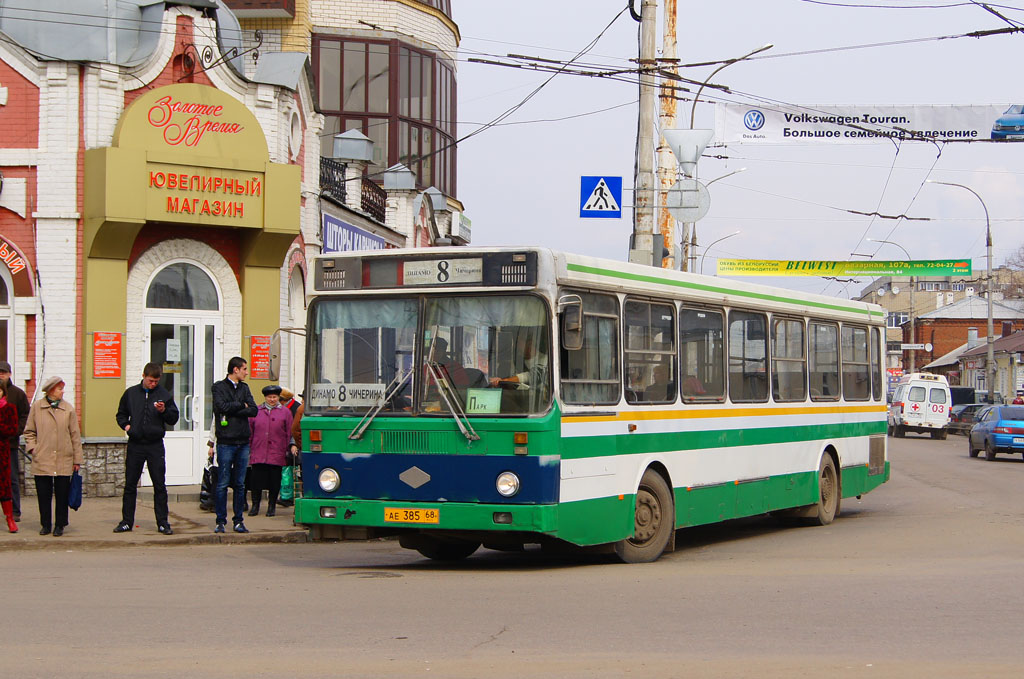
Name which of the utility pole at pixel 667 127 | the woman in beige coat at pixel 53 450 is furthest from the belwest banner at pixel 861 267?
the woman in beige coat at pixel 53 450

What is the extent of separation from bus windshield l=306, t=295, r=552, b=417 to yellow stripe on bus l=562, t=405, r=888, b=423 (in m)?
0.57

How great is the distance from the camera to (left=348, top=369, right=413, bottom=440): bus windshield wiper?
11.1 meters

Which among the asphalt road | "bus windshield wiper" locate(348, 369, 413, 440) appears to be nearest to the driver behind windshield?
"bus windshield wiper" locate(348, 369, 413, 440)

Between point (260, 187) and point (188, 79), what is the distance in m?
1.81

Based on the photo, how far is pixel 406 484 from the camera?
36.5ft

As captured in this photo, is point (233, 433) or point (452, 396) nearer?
point (452, 396)

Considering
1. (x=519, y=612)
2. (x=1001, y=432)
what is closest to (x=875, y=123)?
(x=1001, y=432)

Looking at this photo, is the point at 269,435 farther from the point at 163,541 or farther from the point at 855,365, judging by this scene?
the point at 855,365

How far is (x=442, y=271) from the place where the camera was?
36.6 feet

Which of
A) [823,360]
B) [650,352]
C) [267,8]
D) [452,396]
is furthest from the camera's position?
[267,8]

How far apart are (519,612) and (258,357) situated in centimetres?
1109

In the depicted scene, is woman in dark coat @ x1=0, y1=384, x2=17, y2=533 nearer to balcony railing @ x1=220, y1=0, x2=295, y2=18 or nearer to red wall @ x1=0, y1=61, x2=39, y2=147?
red wall @ x1=0, y1=61, x2=39, y2=147

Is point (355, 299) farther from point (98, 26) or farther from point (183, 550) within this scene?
point (98, 26)

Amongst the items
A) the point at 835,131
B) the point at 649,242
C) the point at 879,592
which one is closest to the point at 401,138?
the point at 835,131
